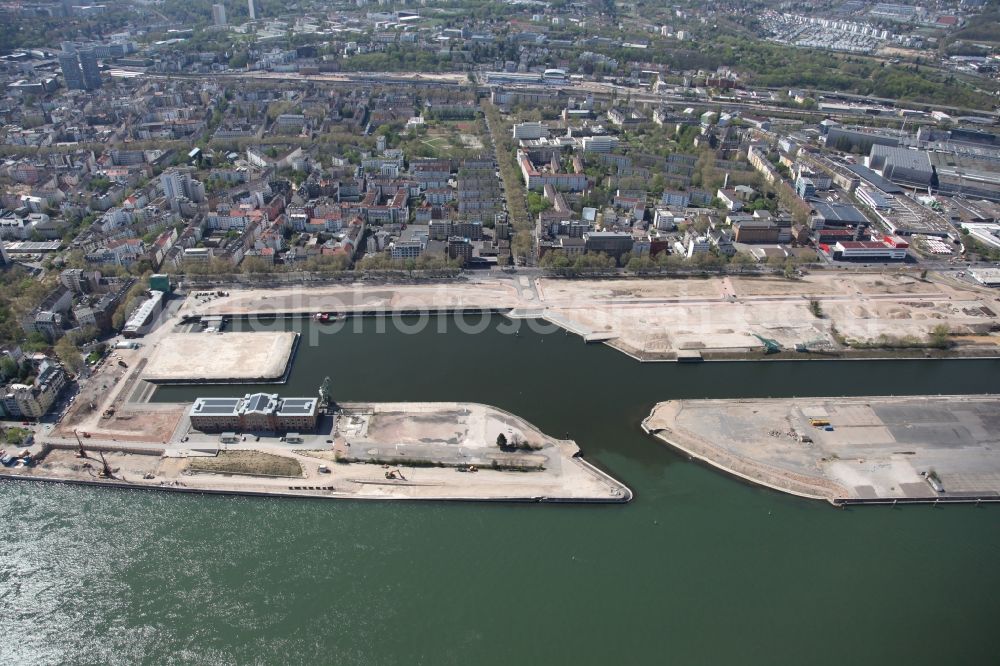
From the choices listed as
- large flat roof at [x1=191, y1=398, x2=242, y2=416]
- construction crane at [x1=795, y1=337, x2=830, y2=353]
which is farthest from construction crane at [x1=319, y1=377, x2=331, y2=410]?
construction crane at [x1=795, y1=337, x2=830, y2=353]

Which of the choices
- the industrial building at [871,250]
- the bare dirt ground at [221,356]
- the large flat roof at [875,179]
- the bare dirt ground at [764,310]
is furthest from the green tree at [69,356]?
the large flat roof at [875,179]

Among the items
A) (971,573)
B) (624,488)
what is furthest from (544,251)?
(971,573)

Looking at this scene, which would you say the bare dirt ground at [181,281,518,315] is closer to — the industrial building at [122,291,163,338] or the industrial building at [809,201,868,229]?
the industrial building at [122,291,163,338]

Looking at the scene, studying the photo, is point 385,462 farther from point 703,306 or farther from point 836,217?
point 836,217

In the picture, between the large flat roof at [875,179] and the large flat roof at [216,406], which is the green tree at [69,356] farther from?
the large flat roof at [875,179]

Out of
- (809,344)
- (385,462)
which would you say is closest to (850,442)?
(809,344)
